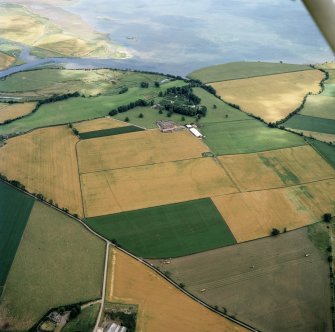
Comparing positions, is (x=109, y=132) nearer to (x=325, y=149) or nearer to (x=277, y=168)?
(x=277, y=168)

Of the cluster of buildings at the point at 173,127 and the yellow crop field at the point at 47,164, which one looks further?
the cluster of buildings at the point at 173,127

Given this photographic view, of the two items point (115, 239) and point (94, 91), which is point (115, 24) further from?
point (115, 239)

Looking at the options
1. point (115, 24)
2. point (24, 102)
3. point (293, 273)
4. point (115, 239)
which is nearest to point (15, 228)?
point (115, 239)

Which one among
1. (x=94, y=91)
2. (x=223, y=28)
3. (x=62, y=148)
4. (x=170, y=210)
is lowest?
(x=170, y=210)

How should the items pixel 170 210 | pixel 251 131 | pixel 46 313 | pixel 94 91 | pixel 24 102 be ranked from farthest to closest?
pixel 94 91, pixel 24 102, pixel 251 131, pixel 170 210, pixel 46 313

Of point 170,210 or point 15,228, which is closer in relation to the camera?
point 15,228

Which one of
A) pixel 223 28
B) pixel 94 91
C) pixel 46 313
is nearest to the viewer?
pixel 46 313

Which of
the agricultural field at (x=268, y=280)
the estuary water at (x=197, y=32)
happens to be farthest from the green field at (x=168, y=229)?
the estuary water at (x=197, y=32)

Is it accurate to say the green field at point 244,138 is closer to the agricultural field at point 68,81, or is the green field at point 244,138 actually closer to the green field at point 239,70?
the agricultural field at point 68,81
